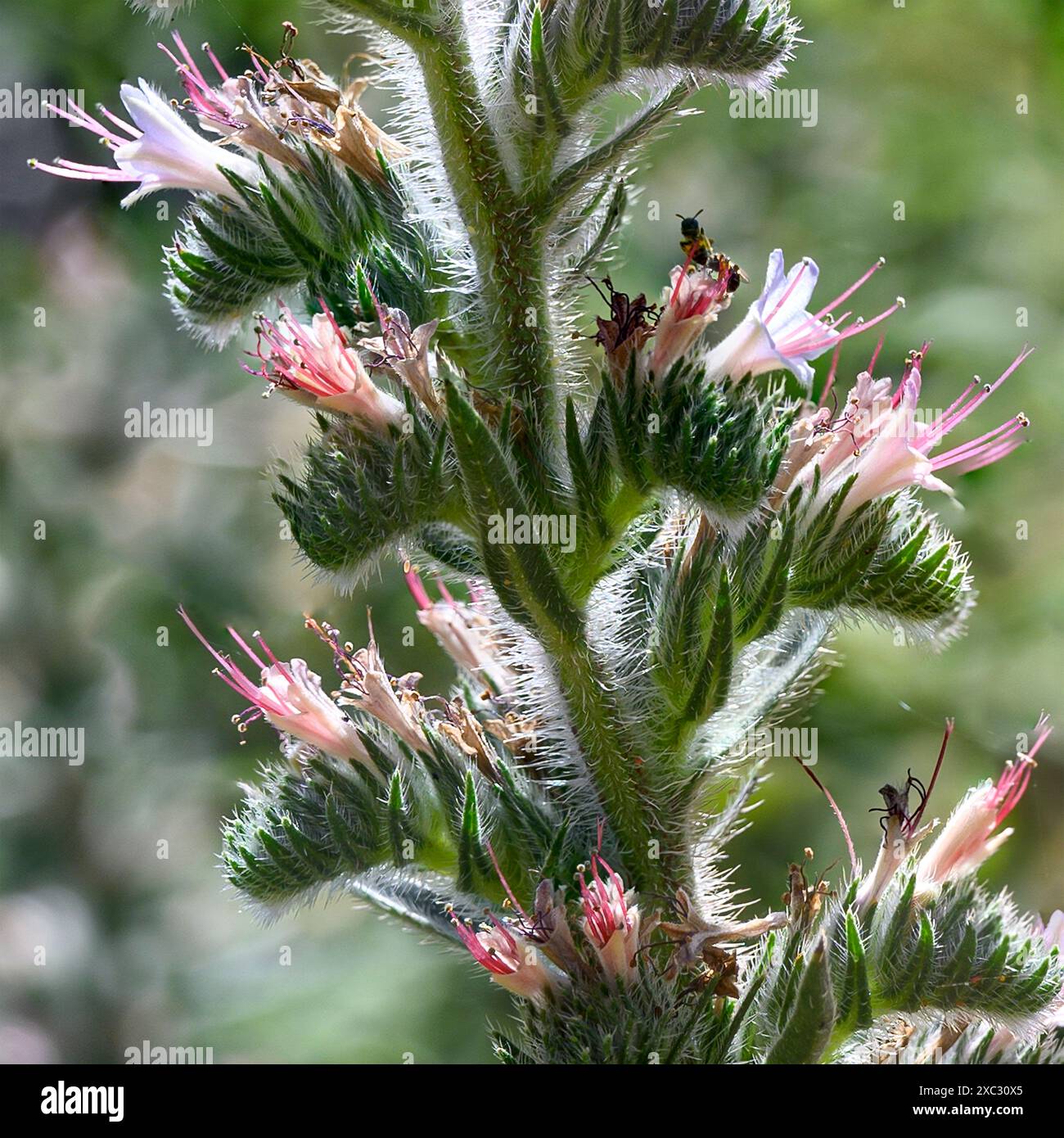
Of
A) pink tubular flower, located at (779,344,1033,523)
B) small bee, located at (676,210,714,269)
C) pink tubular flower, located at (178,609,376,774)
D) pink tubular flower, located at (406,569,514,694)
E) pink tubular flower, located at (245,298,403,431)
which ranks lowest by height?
pink tubular flower, located at (178,609,376,774)

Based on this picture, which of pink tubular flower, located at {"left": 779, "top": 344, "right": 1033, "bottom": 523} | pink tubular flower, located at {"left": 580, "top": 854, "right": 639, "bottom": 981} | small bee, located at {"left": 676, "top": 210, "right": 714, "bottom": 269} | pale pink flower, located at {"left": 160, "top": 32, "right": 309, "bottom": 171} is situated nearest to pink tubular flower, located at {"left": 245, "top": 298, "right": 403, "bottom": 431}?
pale pink flower, located at {"left": 160, "top": 32, "right": 309, "bottom": 171}

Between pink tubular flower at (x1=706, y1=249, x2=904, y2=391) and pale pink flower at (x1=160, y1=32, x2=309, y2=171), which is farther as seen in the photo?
pale pink flower at (x1=160, y1=32, x2=309, y2=171)

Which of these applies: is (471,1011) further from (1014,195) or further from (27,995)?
(1014,195)

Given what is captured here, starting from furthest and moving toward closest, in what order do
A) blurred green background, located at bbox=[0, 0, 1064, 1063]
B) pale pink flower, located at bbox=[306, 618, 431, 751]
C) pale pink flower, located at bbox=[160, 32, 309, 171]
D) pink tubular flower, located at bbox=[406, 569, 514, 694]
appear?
1. blurred green background, located at bbox=[0, 0, 1064, 1063]
2. pink tubular flower, located at bbox=[406, 569, 514, 694]
3. pale pink flower, located at bbox=[306, 618, 431, 751]
4. pale pink flower, located at bbox=[160, 32, 309, 171]

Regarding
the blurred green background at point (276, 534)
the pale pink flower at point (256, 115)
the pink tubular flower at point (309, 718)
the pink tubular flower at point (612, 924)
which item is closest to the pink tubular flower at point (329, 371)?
the pale pink flower at point (256, 115)

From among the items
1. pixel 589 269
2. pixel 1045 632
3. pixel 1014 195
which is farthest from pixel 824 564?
pixel 1014 195

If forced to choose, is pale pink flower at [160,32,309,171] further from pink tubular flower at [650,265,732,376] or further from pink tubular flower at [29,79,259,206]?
pink tubular flower at [650,265,732,376]

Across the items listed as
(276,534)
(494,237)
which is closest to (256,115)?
(494,237)

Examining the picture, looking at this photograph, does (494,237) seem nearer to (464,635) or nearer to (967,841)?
(464,635)
